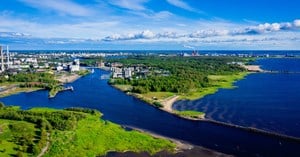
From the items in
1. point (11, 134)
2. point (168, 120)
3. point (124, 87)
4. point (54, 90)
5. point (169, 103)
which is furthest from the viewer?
point (124, 87)

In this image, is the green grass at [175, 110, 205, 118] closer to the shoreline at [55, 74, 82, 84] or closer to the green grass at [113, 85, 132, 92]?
the green grass at [113, 85, 132, 92]

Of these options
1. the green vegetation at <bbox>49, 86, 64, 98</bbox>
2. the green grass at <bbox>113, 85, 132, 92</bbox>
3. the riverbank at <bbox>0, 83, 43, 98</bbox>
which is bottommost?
the riverbank at <bbox>0, 83, 43, 98</bbox>

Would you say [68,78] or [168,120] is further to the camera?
[68,78]

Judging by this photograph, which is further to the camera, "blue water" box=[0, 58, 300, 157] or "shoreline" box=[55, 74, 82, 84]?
"shoreline" box=[55, 74, 82, 84]

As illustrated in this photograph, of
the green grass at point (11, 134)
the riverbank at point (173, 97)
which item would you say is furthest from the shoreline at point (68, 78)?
Result: the green grass at point (11, 134)

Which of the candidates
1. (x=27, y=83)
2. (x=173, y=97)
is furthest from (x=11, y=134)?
(x=27, y=83)

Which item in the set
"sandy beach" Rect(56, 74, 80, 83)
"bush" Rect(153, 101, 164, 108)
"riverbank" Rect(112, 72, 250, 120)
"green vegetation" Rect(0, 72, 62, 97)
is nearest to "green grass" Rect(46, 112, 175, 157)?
"riverbank" Rect(112, 72, 250, 120)

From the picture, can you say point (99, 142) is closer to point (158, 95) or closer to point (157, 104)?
point (157, 104)

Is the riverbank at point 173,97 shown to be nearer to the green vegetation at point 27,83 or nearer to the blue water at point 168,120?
the blue water at point 168,120
